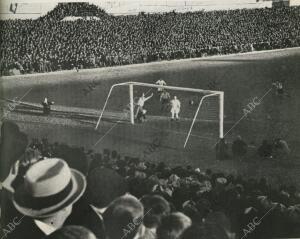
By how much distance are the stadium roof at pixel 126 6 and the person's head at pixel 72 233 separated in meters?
1.67

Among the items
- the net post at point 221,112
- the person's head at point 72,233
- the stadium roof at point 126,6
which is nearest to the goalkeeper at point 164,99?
the net post at point 221,112

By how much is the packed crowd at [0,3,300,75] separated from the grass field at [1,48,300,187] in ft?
0.31

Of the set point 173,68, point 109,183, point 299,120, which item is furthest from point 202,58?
point 109,183

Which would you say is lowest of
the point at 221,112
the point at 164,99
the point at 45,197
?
the point at 45,197

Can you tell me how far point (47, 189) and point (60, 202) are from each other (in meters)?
0.14

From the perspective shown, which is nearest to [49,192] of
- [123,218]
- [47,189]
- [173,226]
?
[47,189]

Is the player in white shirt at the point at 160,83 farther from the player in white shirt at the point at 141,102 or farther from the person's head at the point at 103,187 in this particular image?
the person's head at the point at 103,187

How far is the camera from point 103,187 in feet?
11.4

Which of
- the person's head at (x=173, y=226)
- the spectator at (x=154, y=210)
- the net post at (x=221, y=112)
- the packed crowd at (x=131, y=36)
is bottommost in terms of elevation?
the person's head at (x=173, y=226)

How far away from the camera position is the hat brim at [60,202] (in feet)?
10.5

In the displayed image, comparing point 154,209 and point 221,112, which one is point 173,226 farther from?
point 221,112

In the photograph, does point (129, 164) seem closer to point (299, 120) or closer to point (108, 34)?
point (108, 34)

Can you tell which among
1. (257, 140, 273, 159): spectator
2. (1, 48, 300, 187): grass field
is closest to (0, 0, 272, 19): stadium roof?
(1, 48, 300, 187): grass field

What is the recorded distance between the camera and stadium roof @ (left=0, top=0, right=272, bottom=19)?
11.5 feet
